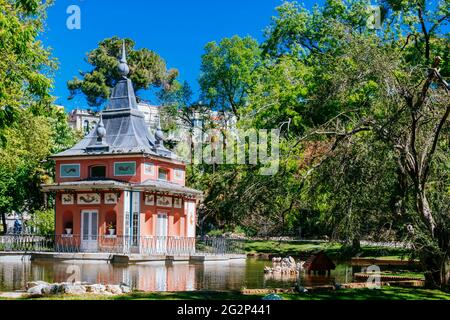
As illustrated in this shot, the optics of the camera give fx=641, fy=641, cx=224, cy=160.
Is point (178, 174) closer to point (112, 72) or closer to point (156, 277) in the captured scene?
point (156, 277)

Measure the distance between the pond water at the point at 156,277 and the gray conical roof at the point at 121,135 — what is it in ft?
28.8

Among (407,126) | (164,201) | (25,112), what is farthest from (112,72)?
(407,126)

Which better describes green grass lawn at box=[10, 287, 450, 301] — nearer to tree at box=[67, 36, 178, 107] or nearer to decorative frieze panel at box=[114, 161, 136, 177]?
decorative frieze panel at box=[114, 161, 136, 177]

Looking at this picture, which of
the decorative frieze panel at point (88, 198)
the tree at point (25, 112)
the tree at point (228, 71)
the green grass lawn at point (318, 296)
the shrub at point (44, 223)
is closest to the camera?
the green grass lawn at point (318, 296)

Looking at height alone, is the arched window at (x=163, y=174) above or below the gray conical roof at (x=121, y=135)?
below

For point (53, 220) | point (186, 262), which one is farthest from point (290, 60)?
point (53, 220)

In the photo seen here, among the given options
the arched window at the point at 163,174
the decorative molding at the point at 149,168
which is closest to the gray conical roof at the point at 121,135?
the decorative molding at the point at 149,168

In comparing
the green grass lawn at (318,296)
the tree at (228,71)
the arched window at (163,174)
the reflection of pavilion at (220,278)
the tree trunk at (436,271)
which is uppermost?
the tree at (228,71)

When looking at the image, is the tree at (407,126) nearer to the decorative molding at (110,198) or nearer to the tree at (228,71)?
the decorative molding at (110,198)

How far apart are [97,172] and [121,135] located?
9.16ft

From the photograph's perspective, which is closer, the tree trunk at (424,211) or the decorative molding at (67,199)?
the tree trunk at (424,211)

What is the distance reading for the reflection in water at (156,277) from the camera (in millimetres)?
20328

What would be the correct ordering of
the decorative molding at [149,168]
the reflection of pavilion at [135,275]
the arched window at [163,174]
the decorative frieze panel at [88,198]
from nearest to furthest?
the reflection of pavilion at [135,275], the decorative frieze panel at [88,198], the decorative molding at [149,168], the arched window at [163,174]
